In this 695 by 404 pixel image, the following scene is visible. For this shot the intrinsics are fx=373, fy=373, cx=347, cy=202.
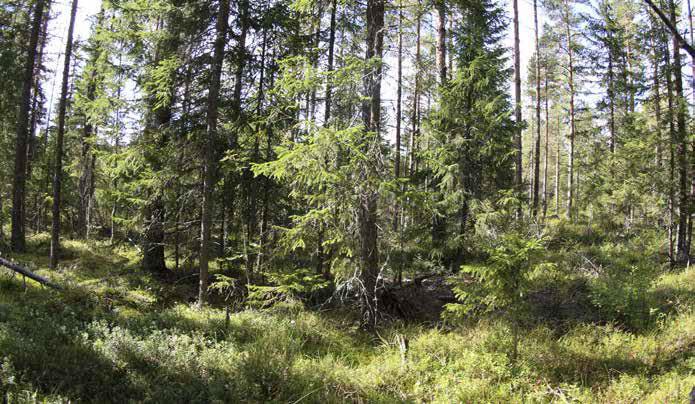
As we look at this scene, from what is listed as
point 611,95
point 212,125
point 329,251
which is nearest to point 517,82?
point 611,95

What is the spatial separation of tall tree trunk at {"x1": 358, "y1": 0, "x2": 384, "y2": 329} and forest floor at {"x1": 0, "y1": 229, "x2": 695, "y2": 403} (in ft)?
3.01

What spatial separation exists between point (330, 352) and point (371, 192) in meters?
3.23

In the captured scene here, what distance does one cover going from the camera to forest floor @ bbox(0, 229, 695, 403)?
5277mm

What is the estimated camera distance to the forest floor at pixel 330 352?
5277mm

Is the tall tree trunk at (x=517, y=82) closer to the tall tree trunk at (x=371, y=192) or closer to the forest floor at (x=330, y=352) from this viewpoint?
the forest floor at (x=330, y=352)

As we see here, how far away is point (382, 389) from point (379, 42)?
23.1 feet

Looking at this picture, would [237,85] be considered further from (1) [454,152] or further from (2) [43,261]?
(2) [43,261]

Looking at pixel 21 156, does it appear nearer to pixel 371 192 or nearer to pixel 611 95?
pixel 371 192

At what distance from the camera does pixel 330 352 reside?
719 cm

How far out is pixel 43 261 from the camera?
44.1 feet

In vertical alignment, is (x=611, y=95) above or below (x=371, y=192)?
above

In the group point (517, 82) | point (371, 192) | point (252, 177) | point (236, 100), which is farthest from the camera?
point (517, 82)

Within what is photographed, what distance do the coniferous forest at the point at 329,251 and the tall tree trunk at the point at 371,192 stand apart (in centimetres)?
6

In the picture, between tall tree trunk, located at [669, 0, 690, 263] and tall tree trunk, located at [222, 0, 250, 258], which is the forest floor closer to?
tall tree trunk, located at [222, 0, 250, 258]
